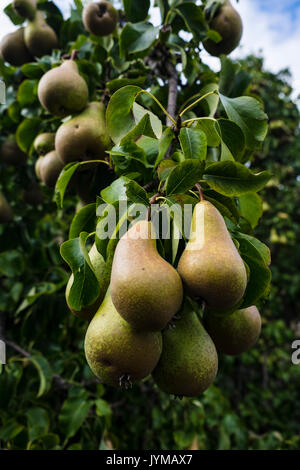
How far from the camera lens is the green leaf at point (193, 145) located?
68cm

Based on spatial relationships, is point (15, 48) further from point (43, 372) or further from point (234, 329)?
point (234, 329)

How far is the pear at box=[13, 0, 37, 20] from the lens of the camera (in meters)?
1.32

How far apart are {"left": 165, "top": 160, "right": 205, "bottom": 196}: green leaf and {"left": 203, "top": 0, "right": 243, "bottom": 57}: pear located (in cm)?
65

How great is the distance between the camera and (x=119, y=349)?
0.56 metres

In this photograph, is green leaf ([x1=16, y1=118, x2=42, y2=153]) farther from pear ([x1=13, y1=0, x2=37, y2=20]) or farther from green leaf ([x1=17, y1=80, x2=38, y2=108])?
pear ([x1=13, y1=0, x2=37, y2=20])

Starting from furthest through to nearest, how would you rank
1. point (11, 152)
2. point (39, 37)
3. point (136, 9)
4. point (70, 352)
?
point (70, 352) < point (11, 152) < point (39, 37) < point (136, 9)

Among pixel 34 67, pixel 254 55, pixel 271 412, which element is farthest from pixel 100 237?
pixel 254 55

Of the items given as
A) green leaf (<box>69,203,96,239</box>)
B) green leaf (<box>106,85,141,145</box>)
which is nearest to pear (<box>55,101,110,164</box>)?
green leaf (<box>106,85,141,145</box>)

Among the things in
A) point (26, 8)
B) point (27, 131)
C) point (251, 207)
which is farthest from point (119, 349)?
point (26, 8)

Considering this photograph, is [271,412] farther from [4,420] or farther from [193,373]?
[193,373]

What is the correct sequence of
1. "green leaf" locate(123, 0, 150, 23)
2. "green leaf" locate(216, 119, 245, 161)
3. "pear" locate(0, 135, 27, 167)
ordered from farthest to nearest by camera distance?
1. "pear" locate(0, 135, 27, 167)
2. "green leaf" locate(123, 0, 150, 23)
3. "green leaf" locate(216, 119, 245, 161)

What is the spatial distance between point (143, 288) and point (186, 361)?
0.15 metres

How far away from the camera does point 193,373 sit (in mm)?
596
